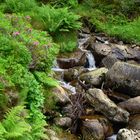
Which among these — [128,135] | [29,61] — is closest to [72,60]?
[29,61]

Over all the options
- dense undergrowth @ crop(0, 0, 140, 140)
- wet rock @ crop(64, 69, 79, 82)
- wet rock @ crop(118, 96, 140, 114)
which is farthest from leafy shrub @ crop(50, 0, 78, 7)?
wet rock @ crop(118, 96, 140, 114)

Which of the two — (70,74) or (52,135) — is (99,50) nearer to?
(70,74)

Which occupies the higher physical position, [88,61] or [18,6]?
[18,6]

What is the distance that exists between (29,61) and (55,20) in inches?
254

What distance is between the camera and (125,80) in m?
13.1

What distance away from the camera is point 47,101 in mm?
10508

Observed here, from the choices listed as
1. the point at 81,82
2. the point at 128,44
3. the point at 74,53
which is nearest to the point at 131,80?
the point at 81,82

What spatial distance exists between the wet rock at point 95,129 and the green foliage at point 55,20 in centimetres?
577

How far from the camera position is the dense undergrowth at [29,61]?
27.2 ft

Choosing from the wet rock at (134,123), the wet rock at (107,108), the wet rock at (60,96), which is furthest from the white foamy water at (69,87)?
the wet rock at (134,123)

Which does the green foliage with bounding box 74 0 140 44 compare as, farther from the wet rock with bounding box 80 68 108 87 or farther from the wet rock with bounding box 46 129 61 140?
the wet rock with bounding box 46 129 61 140

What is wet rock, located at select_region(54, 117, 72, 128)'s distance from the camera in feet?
33.7

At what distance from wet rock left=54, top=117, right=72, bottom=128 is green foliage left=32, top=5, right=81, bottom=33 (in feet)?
19.3

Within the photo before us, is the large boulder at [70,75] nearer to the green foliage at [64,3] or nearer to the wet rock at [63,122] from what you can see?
the wet rock at [63,122]
